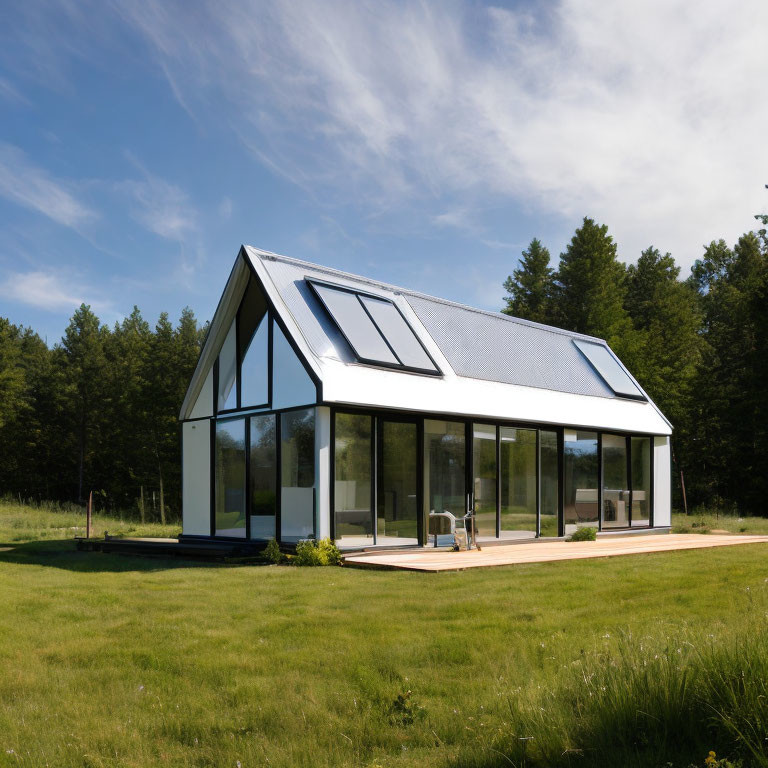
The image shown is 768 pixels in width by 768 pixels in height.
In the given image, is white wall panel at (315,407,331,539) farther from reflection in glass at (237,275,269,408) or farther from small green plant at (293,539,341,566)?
reflection in glass at (237,275,269,408)

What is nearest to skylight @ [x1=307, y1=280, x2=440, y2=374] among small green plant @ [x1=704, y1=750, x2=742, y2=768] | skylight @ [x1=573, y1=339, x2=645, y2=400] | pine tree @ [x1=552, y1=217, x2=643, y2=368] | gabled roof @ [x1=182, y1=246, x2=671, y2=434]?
gabled roof @ [x1=182, y1=246, x2=671, y2=434]

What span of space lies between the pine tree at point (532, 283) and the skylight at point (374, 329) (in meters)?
27.5

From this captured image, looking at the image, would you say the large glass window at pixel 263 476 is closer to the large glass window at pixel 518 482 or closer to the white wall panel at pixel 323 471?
the white wall panel at pixel 323 471

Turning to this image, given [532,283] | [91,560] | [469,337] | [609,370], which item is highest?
[532,283]

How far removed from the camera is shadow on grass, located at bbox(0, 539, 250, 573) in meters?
10.6

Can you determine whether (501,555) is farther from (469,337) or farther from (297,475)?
(469,337)

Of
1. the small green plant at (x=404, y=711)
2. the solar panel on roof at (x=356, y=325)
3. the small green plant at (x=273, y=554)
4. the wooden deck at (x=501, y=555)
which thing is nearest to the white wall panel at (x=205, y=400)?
the solar panel on roof at (x=356, y=325)

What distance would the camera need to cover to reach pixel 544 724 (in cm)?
363

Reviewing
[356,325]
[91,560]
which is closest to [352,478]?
[356,325]

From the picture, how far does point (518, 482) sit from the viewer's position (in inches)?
579

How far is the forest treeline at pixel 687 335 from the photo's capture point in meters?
29.7

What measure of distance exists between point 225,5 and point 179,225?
922 cm

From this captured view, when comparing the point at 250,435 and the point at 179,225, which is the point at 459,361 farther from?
the point at 179,225

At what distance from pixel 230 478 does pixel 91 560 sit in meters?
2.84
